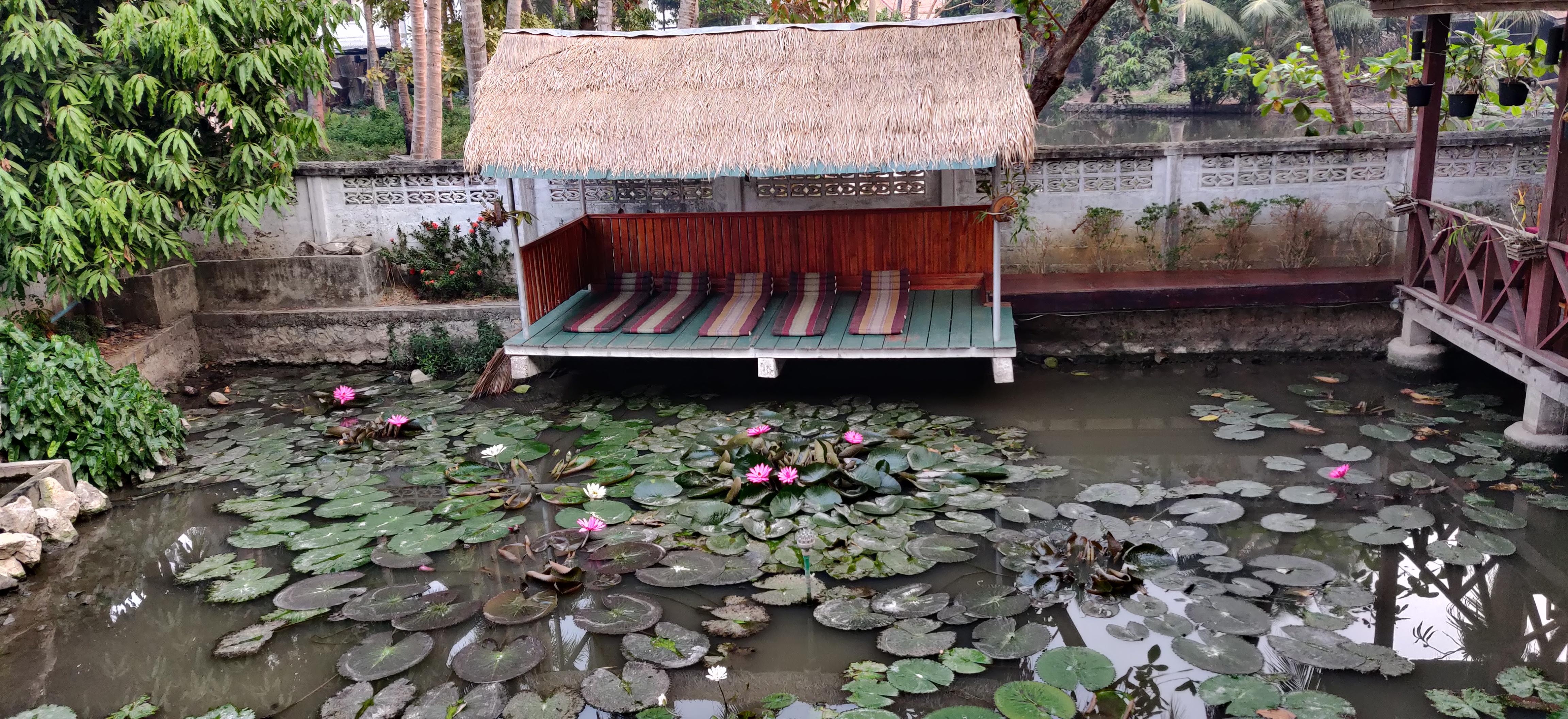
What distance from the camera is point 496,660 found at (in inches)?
175

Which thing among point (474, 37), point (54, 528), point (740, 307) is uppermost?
point (474, 37)

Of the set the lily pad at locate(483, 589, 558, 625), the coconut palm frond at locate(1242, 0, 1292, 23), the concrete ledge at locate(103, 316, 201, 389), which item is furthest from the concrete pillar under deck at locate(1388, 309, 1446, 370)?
the coconut palm frond at locate(1242, 0, 1292, 23)

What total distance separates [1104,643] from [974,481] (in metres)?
1.75

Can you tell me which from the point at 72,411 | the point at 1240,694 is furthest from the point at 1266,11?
the point at 72,411

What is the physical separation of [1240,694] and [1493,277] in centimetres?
437

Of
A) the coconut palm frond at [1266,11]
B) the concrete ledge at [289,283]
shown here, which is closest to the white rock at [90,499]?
the concrete ledge at [289,283]

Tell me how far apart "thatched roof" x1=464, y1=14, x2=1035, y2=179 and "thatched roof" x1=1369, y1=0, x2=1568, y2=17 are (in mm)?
2162

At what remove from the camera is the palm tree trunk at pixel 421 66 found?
1088cm

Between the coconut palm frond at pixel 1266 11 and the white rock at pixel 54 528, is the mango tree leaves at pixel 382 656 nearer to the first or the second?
the white rock at pixel 54 528

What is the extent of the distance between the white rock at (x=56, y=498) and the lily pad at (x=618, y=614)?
3171 millimetres

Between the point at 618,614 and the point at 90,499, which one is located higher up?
the point at 90,499

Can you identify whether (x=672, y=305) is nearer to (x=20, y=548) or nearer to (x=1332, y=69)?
(x=20, y=548)

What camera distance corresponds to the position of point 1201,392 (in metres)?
7.68

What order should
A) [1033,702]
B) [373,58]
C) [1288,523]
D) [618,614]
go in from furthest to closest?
1. [373,58]
2. [1288,523]
3. [618,614]
4. [1033,702]
